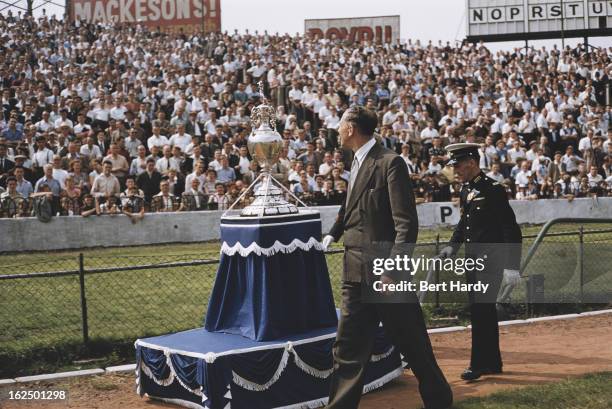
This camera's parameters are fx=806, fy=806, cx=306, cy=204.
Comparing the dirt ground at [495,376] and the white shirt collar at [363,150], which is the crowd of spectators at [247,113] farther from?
the white shirt collar at [363,150]

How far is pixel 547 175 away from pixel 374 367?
14.1 m

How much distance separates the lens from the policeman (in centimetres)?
702

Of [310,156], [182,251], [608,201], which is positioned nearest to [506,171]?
[608,201]

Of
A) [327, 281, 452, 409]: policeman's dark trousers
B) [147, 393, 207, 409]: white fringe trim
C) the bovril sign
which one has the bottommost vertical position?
[147, 393, 207, 409]: white fringe trim

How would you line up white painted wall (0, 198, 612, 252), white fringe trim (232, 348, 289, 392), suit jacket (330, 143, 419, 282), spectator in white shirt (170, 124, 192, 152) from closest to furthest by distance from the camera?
suit jacket (330, 143, 419, 282) → white fringe trim (232, 348, 289, 392) → white painted wall (0, 198, 612, 252) → spectator in white shirt (170, 124, 192, 152)

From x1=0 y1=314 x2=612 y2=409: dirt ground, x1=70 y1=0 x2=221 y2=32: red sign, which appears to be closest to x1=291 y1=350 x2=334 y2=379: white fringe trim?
x1=0 y1=314 x2=612 y2=409: dirt ground

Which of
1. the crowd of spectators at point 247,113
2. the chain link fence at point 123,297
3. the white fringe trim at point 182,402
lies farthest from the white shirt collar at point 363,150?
the crowd of spectators at point 247,113

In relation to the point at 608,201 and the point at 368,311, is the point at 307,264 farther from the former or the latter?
the point at 608,201

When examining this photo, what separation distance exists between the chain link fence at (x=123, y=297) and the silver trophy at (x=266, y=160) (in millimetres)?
2057

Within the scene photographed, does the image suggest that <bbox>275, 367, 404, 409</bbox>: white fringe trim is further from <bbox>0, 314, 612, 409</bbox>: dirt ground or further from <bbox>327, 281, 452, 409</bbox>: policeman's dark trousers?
<bbox>327, 281, 452, 409</bbox>: policeman's dark trousers

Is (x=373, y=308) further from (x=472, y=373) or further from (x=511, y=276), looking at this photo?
(x=511, y=276)

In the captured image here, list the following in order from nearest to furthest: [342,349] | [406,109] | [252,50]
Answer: [342,349] → [406,109] → [252,50]

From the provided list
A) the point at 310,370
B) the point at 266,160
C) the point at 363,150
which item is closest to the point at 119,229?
the point at 266,160

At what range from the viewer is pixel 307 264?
657 cm
